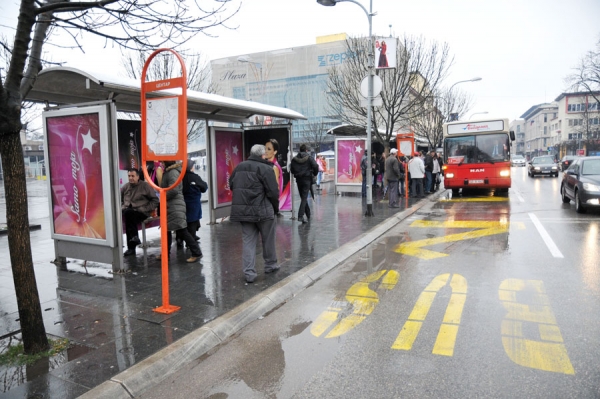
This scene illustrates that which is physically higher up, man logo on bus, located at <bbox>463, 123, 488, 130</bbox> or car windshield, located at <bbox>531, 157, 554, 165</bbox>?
man logo on bus, located at <bbox>463, 123, 488, 130</bbox>

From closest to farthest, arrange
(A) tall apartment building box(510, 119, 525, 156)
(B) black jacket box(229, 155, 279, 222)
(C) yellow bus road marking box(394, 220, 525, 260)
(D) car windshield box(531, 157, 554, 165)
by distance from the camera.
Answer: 1. (B) black jacket box(229, 155, 279, 222)
2. (C) yellow bus road marking box(394, 220, 525, 260)
3. (D) car windshield box(531, 157, 554, 165)
4. (A) tall apartment building box(510, 119, 525, 156)

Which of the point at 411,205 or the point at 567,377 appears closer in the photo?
the point at 567,377

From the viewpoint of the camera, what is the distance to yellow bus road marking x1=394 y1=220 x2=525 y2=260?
25.9 feet

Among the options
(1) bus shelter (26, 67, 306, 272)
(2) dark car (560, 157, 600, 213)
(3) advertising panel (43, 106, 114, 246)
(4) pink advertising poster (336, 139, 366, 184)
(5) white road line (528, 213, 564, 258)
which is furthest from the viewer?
(4) pink advertising poster (336, 139, 366, 184)

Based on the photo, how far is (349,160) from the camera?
738 inches

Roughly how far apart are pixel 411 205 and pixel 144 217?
31.8 ft

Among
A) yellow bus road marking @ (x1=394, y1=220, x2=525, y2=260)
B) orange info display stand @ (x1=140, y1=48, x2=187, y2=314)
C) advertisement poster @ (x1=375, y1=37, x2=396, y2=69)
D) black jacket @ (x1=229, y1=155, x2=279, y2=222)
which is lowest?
yellow bus road marking @ (x1=394, y1=220, x2=525, y2=260)

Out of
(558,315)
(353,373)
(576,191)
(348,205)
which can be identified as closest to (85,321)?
(353,373)

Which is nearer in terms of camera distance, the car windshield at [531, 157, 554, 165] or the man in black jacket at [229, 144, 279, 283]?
the man in black jacket at [229, 144, 279, 283]

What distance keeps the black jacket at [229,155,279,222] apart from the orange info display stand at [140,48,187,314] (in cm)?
120

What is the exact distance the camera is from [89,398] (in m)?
3.10

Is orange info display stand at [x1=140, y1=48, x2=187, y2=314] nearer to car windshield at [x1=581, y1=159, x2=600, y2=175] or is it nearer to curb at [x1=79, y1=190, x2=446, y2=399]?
curb at [x1=79, y1=190, x2=446, y2=399]

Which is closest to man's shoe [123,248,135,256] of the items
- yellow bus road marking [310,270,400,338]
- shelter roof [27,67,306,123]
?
shelter roof [27,67,306,123]

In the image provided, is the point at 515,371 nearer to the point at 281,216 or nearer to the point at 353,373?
the point at 353,373
